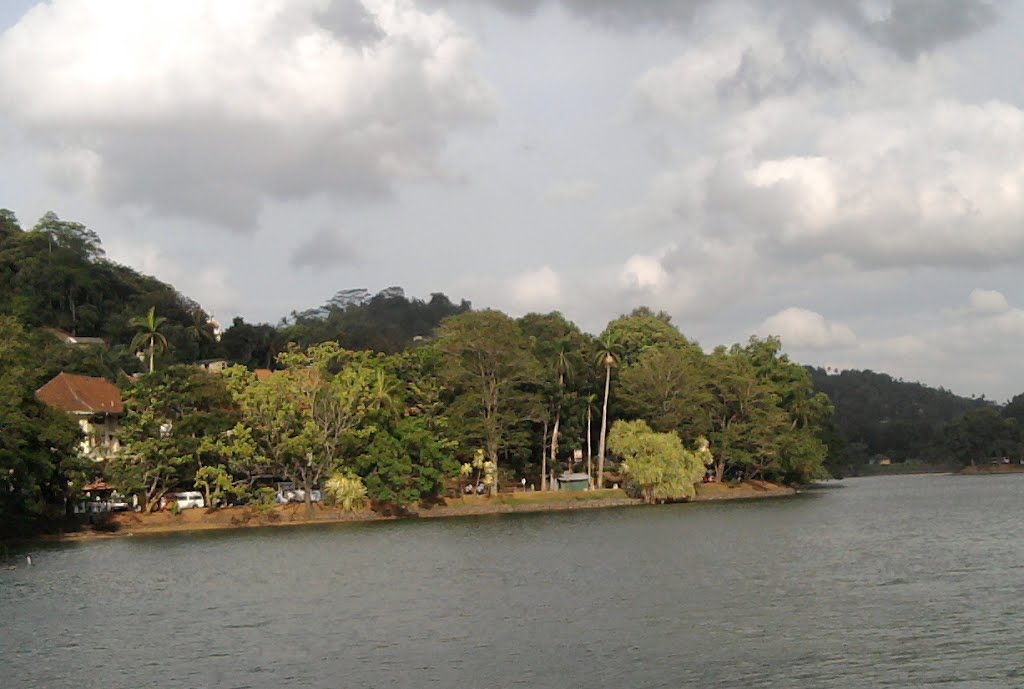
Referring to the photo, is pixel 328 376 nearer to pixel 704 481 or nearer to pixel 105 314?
pixel 704 481

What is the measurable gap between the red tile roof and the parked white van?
1060 cm

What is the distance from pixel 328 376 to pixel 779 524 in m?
37.1

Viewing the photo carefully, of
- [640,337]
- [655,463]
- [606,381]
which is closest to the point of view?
[655,463]

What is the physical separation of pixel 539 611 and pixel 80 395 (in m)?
65.7

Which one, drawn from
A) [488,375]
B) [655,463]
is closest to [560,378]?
[488,375]

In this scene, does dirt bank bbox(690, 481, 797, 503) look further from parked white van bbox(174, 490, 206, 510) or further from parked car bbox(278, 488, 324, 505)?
parked white van bbox(174, 490, 206, 510)

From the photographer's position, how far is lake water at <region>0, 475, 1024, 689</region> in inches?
1016

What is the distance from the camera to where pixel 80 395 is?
88375 millimetres

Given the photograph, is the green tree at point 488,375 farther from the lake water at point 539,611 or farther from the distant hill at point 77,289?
the distant hill at point 77,289

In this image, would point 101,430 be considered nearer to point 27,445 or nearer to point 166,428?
point 166,428

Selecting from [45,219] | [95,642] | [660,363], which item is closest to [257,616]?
[95,642]

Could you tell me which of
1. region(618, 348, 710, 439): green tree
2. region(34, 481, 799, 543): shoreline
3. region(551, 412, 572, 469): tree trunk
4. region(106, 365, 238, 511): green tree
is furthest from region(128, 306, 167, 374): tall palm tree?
region(618, 348, 710, 439): green tree

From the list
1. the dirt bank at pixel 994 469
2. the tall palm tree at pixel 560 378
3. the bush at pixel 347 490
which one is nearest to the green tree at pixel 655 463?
the tall palm tree at pixel 560 378

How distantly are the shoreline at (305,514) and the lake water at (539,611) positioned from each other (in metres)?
12.0
